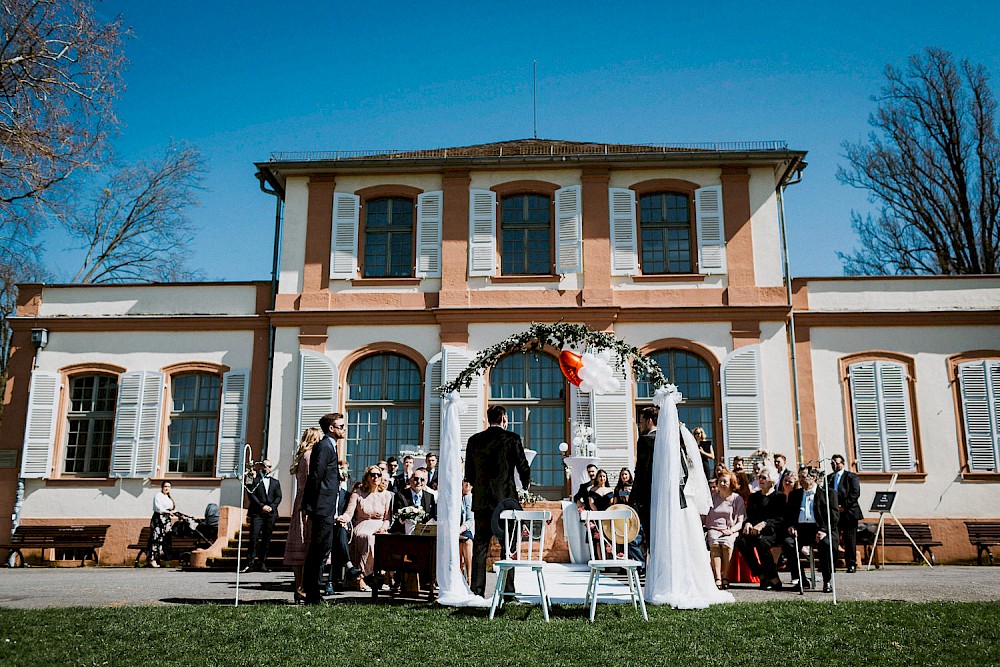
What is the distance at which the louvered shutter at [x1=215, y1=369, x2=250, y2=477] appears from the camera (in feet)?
55.6

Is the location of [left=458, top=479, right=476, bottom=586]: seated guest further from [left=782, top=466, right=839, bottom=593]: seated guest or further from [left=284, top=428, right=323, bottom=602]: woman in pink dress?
[left=782, top=466, right=839, bottom=593]: seated guest

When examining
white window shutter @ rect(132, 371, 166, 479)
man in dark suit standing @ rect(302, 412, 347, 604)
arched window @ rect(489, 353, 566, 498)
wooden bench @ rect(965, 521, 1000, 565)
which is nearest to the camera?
man in dark suit standing @ rect(302, 412, 347, 604)

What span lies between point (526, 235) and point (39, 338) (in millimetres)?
9573

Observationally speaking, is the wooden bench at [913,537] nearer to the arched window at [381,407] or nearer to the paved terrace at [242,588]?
the paved terrace at [242,588]

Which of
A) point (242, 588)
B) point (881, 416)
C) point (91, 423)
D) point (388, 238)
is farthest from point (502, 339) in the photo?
point (91, 423)

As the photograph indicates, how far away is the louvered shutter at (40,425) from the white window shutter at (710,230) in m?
12.5

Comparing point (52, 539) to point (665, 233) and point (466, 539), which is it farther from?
point (665, 233)

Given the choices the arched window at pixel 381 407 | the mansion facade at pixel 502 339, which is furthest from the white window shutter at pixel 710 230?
the arched window at pixel 381 407

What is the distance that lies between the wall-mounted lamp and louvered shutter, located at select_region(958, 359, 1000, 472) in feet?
56.1

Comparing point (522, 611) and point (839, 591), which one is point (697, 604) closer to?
point (522, 611)

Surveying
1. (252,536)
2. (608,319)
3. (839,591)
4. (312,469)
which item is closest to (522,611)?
(312,469)

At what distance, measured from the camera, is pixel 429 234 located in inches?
699

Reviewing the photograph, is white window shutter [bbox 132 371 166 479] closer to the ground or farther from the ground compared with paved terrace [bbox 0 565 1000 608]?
farther from the ground

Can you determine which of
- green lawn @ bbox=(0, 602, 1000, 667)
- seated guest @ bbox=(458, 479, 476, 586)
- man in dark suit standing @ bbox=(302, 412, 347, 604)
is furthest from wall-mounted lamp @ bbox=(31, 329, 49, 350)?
man in dark suit standing @ bbox=(302, 412, 347, 604)
